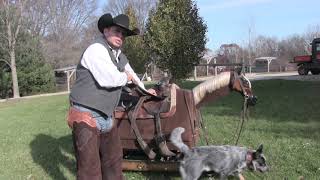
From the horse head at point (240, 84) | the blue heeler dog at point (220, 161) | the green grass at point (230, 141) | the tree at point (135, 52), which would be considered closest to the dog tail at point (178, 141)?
the blue heeler dog at point (220, 161)

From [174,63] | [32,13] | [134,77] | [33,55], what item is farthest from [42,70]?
[134,77]

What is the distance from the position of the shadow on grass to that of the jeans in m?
2.31

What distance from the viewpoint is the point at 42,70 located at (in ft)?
144

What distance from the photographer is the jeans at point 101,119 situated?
5809 mm

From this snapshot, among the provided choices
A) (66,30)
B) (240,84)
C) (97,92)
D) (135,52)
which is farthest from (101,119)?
(66,30)

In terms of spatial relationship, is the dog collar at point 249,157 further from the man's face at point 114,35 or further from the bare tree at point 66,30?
the bare tree at point 66,30

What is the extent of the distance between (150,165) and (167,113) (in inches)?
33.5

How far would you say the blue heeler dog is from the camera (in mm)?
5918

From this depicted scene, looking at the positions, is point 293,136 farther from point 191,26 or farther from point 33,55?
point 33,55

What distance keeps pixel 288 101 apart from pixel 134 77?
1074 cm

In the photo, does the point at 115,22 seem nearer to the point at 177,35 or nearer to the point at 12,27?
the point at 177,35

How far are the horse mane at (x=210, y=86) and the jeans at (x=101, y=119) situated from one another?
1527mm

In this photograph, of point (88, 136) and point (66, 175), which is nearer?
point (88, 136)

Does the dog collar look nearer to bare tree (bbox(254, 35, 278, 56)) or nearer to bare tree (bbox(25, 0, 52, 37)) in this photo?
bare tree (bbox(25, 0, 52, 37))
